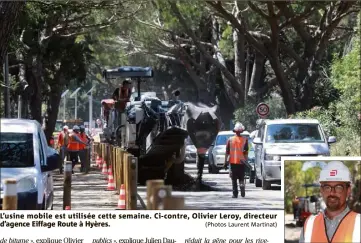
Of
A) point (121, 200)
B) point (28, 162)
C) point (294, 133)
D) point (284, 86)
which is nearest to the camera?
point (28, 162)

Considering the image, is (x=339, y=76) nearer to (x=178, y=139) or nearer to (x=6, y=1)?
(x=178, y=139)

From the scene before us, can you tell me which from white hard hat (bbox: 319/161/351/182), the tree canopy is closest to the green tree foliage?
the tree canopy

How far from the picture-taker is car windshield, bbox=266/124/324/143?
425 inches

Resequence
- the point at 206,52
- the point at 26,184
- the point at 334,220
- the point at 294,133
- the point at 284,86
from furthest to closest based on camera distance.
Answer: the point at 206,52 → the point at 284,86 → the point at 294,133 → the point at 26,184 → the point at 334,220

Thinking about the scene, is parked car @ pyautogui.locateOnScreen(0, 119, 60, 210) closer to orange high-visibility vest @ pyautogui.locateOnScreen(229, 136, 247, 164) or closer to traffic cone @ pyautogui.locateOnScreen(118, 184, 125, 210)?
traffic cone @ pyautogui.locateOnScreen(118, 184, 125, 210)

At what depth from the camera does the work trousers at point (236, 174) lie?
10758 mm

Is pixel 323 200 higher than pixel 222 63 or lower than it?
lower

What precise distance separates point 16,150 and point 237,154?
5.10ft

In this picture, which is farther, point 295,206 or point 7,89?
point 7,89

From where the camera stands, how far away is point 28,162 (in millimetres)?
10523

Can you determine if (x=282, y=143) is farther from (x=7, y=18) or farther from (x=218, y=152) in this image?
(x=7, y=18)

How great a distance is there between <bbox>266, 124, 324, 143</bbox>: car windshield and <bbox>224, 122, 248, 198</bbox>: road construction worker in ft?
0.66

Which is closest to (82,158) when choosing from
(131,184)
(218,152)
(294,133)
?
(131,184)

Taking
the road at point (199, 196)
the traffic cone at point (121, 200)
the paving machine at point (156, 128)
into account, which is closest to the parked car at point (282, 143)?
the road at point (199, 196)
